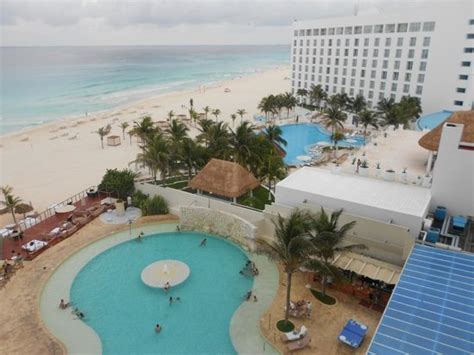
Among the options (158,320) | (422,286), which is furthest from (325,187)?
(158,320)

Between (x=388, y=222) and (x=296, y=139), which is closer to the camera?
(x=388, y=222)

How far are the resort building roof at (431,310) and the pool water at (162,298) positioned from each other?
780 centimetres

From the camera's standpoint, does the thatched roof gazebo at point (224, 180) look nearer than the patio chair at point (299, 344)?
No

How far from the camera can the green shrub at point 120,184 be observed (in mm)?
31581

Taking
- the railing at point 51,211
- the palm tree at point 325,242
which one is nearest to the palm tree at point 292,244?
the palm tree at point 325,242

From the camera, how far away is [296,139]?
5322 centimetres

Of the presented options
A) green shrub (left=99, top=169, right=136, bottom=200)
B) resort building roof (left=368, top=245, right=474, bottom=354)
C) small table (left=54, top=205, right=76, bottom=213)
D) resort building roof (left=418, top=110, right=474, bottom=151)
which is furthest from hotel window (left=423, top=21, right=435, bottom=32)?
small table (left=54, top=205, right=76, bottom=213)

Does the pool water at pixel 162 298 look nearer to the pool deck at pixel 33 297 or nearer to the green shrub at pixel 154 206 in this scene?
the pool deck at pixel 33 297

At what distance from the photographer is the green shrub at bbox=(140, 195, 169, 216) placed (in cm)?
2973

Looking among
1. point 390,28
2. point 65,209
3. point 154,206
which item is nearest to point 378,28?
point 390,28

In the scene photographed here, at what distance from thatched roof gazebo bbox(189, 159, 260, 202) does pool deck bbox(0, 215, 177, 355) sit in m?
5.73

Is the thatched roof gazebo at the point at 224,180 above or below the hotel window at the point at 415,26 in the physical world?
below

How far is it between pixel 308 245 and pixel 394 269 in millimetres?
6798

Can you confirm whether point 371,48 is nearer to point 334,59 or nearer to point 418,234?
point 334,59
